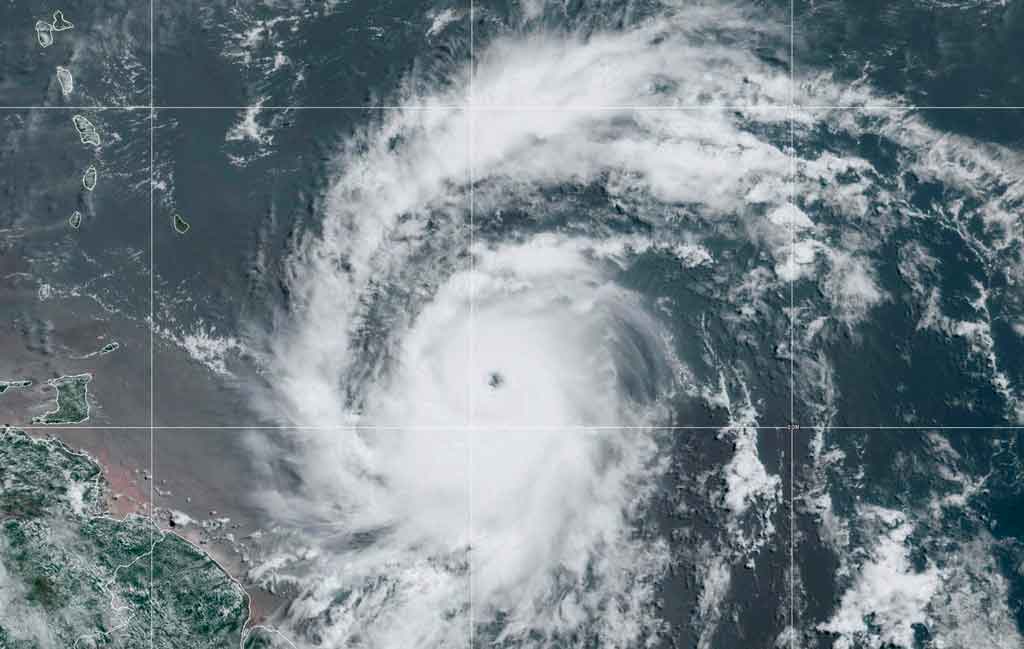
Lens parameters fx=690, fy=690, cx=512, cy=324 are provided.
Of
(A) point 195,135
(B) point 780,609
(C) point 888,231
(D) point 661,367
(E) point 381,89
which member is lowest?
(B) point 780,609

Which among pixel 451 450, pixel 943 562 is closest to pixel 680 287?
pixel 451 450

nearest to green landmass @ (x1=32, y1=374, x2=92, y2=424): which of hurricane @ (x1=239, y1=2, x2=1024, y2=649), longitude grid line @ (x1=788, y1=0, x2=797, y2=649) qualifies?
hurricane @ (x1=239, y1=2, x2=1024, y2=649)

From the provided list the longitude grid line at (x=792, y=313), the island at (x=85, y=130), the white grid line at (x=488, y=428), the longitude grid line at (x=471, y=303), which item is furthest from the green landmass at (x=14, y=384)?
the longitude grid line at (x=792, y=313)

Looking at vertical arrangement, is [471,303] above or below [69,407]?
above

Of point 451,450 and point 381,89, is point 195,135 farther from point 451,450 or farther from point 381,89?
point 451,450

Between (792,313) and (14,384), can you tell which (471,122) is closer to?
(792,313)

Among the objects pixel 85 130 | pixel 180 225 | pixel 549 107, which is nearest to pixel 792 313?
pixel 549 107
